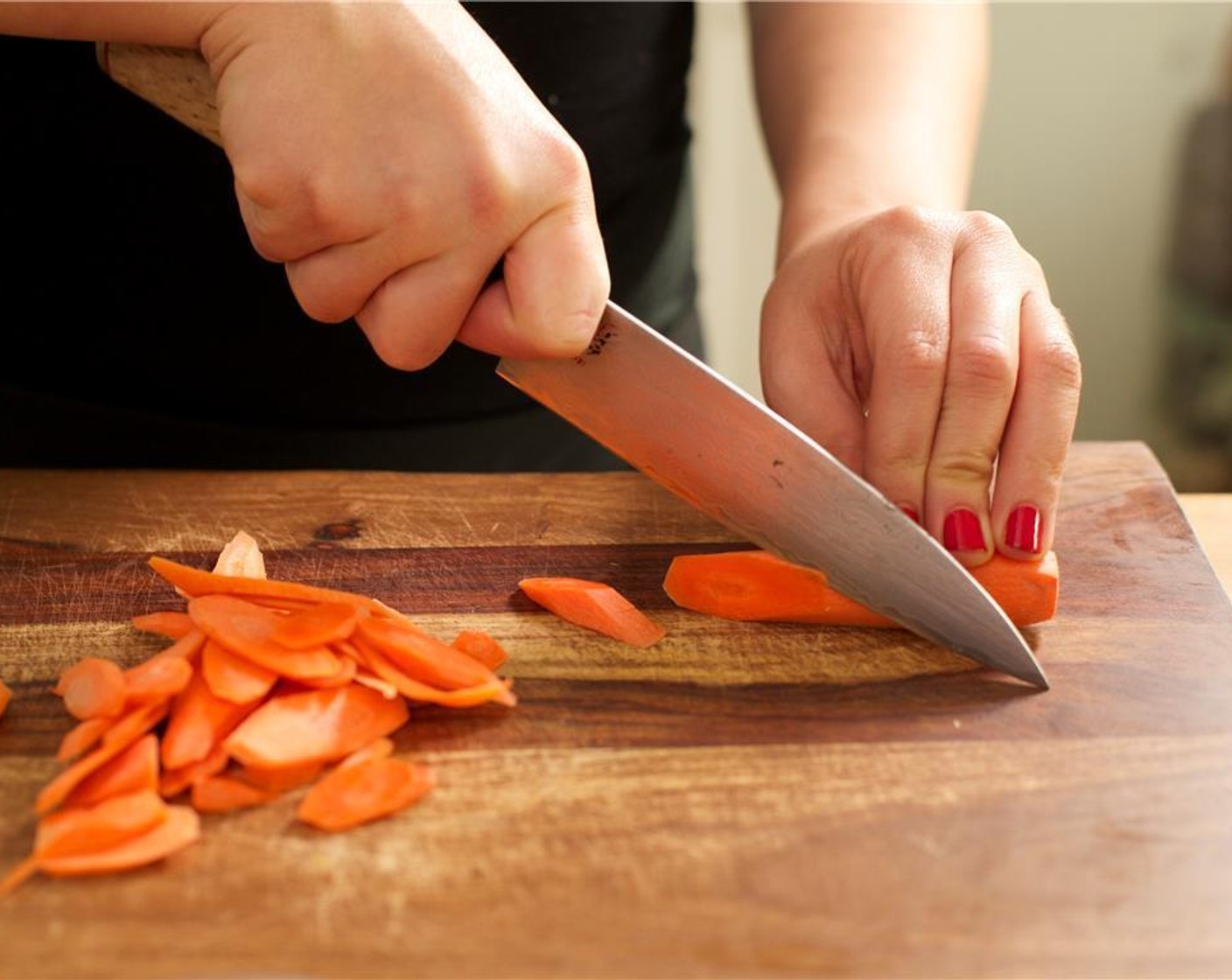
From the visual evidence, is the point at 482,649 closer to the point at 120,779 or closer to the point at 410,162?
the point at 120,779

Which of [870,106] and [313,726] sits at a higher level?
[870,106]

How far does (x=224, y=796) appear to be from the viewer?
3.66 ft

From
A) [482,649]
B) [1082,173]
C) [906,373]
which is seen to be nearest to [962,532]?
[906,373]

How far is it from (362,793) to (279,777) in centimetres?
8

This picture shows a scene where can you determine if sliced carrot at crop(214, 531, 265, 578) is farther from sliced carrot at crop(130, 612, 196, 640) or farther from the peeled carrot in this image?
the peeled carrot

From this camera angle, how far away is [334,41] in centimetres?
121

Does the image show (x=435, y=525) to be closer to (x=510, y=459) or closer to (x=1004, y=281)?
(x=510, y=459)

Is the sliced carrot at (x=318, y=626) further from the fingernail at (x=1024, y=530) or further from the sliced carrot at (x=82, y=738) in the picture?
the fingernail at (x=1024, y=530)

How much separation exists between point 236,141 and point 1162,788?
37.3 inches

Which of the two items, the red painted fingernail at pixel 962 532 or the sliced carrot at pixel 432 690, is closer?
the sliced carrot at pixel 432 690

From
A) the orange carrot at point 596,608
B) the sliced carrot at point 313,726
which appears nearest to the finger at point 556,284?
the orange carrot at point 596,608

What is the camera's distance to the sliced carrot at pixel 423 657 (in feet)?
4.01

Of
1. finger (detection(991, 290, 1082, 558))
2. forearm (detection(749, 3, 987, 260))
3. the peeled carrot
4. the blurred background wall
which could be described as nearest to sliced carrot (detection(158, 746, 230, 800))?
the peeled carrot

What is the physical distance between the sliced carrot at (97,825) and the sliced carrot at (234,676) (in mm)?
117
